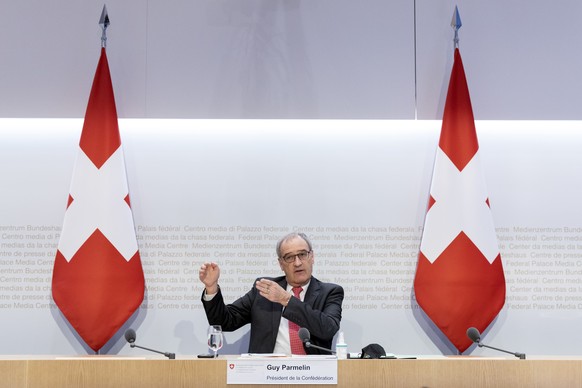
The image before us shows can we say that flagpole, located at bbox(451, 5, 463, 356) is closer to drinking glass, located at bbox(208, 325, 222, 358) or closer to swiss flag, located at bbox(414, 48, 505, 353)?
swiss flag, located at bbox(414, 48, 505, 353)

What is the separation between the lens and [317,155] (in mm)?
5652

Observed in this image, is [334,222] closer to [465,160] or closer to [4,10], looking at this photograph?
[465,160]

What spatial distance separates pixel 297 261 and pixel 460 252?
1124 millimetres

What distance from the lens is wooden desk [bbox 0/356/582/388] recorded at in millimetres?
3779

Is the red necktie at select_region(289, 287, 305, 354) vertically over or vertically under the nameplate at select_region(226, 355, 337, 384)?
over

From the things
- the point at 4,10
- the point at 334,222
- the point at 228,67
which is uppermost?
the point at 4,10

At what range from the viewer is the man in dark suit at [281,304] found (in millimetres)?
4938

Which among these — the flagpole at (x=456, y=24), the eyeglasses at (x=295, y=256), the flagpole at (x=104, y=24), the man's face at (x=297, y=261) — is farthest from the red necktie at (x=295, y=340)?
the flagpole at (x=456, y=24)

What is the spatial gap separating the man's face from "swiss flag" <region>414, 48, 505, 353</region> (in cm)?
81

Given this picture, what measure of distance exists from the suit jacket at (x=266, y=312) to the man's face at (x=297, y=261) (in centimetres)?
8

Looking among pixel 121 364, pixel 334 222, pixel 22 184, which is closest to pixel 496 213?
pixel 334 222

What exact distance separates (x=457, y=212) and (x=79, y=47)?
9.52 ft

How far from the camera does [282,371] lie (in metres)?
3.79

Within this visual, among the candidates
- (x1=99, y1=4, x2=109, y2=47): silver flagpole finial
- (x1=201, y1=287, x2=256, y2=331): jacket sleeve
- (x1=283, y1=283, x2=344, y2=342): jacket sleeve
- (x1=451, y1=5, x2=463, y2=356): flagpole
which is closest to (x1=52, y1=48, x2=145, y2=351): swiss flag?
(x1=201, y1=287, x2=256, y2=331): jacket sleeve
